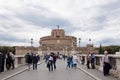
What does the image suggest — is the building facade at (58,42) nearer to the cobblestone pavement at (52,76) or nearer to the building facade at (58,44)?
the building facade at (58,44)

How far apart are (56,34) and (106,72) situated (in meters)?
137

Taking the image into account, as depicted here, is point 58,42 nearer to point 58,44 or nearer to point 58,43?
point 58,43

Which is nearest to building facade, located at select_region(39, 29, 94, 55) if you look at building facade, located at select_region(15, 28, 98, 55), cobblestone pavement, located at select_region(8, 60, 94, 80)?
building facade, located at select_region(15, 28, 98, 55)

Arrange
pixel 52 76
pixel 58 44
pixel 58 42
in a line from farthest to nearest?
1. pixel 58 42
2. pixel 58 44
3. pixel 52 76

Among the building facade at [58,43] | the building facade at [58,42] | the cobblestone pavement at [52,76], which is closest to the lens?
the cobblestone pavement at [52,76]

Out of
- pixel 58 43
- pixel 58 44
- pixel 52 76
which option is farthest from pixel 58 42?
pixel 52 76

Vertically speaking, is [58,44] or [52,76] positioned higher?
[58,44]

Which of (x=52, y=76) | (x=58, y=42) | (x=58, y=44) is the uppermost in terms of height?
(x=58, y=42)

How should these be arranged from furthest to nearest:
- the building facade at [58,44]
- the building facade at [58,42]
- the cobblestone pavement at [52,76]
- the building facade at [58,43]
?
the building facade at [58,42]
the building facade at [58,43]
the building facade at [58,44]
the cobblestone pavement at [52,76]

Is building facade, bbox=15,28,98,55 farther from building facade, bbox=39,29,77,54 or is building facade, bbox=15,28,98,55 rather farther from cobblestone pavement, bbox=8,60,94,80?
cobblestone pavement, bbox=8,60,94,80

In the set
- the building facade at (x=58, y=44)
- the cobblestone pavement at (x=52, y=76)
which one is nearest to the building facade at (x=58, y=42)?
the building facade at (x=58, y=44)

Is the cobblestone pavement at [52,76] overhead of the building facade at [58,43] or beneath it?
beneath

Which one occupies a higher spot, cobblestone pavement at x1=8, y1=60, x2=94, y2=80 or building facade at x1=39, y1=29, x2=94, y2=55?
building facade at x1=39, y1=29, x2=94, y2=55

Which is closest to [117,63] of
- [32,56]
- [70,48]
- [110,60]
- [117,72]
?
[117,72]
